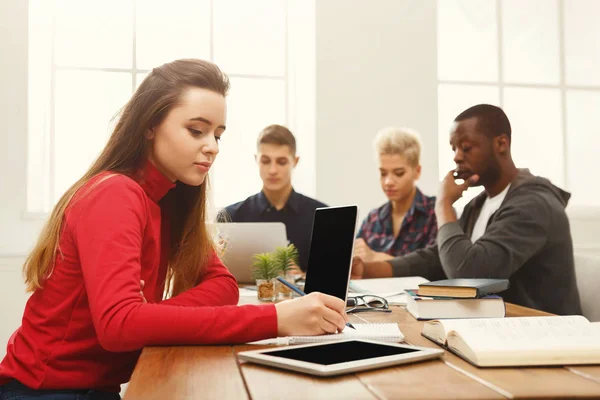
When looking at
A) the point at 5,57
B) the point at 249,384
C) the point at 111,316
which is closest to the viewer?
the point at 249,384

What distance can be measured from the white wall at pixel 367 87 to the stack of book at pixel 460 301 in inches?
103

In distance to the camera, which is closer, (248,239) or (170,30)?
(248,239)

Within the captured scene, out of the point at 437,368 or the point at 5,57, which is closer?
the point at 437,368

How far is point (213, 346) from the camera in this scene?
3.34 ft

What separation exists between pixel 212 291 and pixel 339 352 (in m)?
0.55

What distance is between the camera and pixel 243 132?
419 centimetres

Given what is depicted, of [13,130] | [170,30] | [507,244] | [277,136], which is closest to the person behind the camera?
[507,244]

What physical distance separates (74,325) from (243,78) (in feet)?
10.7

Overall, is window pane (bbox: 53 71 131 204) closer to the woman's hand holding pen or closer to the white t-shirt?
the white t-shirt

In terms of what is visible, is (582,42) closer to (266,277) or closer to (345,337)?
(266,277)

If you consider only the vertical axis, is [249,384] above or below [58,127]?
below

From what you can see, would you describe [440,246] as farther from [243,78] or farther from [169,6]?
[169,6]

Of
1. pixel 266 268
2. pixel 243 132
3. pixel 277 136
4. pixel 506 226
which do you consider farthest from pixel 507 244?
pixel 243 132

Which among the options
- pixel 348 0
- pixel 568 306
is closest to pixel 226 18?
pixel 348 0
